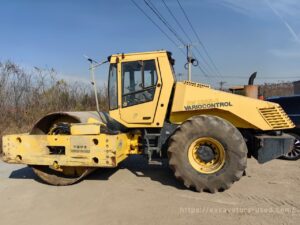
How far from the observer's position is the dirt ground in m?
4.86

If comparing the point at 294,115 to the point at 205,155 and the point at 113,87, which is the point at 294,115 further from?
the point at 113,87

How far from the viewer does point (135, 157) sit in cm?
912

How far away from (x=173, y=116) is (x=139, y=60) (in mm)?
1337

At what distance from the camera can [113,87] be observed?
6.95m

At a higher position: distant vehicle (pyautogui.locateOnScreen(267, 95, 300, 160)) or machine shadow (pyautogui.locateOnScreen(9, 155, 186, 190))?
distant vehicle (pyautogui.locateOnScreen(267, 95, 300, 160))

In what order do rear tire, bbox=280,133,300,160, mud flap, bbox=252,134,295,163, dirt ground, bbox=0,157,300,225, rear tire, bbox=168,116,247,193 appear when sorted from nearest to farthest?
dirt ground, bbox=0,157,300,225 → rear tire, bbox=168,116,247,193 → mud flap, bbox=252,134,295,163 → rear tire, bbox=280,133,300,160

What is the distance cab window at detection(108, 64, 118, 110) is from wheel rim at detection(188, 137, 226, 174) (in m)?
1.91

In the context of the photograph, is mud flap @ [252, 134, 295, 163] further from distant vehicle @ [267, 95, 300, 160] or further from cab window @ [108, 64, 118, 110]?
cab window @ [108, 64, 118, 110]

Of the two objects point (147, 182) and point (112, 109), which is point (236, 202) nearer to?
point (147, 182)

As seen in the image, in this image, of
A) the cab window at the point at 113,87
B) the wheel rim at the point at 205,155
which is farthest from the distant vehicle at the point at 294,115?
the cab window at the point at 113,87

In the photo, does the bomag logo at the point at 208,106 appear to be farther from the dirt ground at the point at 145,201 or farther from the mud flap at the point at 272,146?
the dirt ground at the point at 145,201

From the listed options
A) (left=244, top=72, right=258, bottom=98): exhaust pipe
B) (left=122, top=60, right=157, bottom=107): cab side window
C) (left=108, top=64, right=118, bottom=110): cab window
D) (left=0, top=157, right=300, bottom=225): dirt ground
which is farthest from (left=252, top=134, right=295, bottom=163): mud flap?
(left=244, top=72, right=258, bottom=98): exhaust pipe

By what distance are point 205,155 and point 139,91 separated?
1861 mm

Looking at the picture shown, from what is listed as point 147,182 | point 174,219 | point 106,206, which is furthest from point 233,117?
point 106,206
